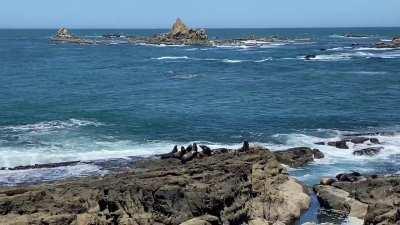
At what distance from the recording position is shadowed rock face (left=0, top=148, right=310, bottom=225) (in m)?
23.2

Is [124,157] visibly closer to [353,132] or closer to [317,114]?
[353,132]

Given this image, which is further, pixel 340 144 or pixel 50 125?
pixel 50 125

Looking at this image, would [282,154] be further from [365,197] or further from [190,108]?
[190,108]

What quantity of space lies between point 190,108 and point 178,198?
37.1 meters

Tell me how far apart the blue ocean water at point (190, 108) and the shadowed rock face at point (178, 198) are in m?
7.98

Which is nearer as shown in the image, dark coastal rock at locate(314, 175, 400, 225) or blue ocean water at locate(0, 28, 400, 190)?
dark coastal rock at locate(314, 175, 400, 225)

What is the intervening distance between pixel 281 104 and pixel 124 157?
27583mm

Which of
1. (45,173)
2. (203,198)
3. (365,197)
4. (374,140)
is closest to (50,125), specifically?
(45,173)

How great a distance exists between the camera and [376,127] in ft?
175

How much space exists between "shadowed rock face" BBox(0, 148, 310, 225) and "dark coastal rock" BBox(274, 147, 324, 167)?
8576 mm

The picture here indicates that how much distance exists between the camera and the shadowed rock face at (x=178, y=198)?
23.2m

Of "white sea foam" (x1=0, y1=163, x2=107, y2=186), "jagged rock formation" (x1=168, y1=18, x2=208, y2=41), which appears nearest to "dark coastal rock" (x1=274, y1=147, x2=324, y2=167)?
"white sea foam" (x1=0, y1=163, x2=107, y2=186)

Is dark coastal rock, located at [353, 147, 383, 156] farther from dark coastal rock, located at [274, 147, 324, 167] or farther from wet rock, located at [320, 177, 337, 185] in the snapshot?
wet rock, located at [320, 177, 337, 185]

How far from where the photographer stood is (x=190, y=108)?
62719 millimetres
